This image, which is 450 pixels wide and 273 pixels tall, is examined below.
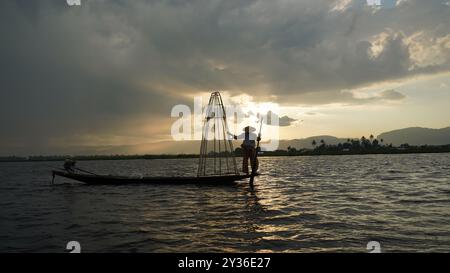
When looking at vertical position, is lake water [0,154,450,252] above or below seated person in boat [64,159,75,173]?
below

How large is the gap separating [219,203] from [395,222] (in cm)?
1062

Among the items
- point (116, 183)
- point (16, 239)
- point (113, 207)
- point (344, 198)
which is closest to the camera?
point (16, 239)

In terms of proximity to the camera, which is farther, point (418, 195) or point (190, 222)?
point (418, 195)

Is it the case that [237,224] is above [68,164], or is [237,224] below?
below

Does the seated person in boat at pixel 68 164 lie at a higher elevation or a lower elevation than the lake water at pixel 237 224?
higher

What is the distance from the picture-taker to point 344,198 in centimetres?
2330

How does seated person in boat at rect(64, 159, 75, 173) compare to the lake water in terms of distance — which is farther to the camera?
seated person in boat at rect(64, 159, 75, 173)

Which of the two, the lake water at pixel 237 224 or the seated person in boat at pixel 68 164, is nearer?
the lake water at pixel 237 224

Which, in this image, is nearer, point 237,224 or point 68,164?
point 237,224
